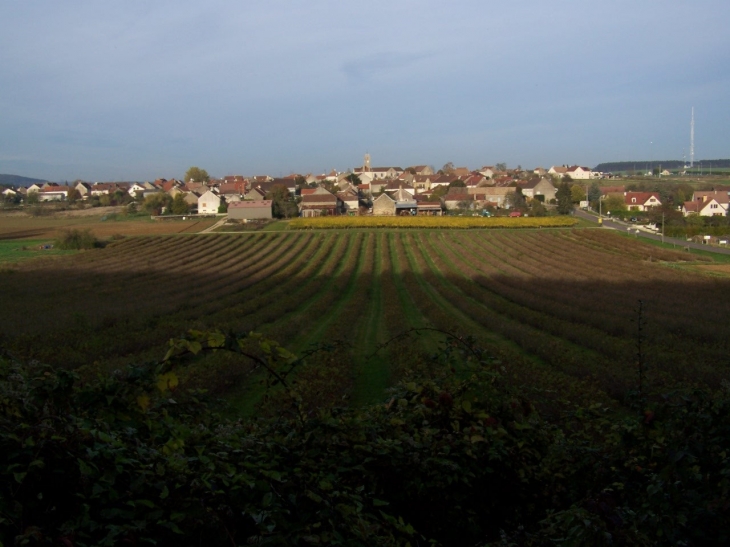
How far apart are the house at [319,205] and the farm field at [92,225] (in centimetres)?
1085

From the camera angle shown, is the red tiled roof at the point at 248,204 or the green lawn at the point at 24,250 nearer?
the green lawn at the point at 24,250

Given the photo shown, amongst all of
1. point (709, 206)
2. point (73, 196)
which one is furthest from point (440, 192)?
point (73, 196)

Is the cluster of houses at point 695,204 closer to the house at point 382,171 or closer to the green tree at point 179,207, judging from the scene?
the green tree at point 179,207

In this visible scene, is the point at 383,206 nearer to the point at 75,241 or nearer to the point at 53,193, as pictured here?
the point at 75,241

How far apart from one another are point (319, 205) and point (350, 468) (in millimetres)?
66949

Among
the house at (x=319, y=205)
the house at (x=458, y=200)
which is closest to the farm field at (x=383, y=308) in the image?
the house at (x=319, y=205)

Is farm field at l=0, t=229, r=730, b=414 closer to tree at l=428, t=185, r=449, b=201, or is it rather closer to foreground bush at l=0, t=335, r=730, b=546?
foreground bush at l=0, t=335, r=730, b=546

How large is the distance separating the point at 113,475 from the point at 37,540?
32cm

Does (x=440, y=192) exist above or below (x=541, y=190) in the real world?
above

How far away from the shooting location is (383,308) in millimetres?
20906

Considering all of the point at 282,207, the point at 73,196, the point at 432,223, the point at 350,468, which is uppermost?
the point at 73,196

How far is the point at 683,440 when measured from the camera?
286cm

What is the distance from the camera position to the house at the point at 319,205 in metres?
67.5

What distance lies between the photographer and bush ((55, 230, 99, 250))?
4151cm
